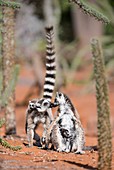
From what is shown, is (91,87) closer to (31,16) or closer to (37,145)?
(31,16)

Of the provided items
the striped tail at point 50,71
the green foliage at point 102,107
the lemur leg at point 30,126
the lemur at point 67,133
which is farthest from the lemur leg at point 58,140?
the green foliage at point 102,107

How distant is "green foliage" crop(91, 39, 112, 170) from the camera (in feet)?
17.6

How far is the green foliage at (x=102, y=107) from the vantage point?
5.35 meters

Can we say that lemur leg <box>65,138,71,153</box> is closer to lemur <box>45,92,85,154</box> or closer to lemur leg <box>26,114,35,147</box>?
lemur <box>45,92,85,154</box>

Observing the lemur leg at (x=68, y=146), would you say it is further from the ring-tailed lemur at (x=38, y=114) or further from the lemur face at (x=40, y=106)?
the lemur face at (x=40, y=106)

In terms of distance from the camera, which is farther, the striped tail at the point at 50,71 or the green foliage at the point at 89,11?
the striped tail at the point at 50,71

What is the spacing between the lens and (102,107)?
537 centimetres

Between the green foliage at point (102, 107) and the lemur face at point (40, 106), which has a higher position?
the lemur face at point (40, 106)

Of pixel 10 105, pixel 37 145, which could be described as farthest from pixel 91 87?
pixel 37 145

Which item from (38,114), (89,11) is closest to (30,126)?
(38,114)

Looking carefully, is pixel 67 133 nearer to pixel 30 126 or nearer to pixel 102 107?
pixel 30 126

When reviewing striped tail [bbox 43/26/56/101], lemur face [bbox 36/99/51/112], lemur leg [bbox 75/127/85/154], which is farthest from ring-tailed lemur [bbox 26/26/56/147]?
lemur leg [bbox 75/127/85/154]

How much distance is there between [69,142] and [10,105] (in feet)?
6.29

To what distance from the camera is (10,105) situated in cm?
858
